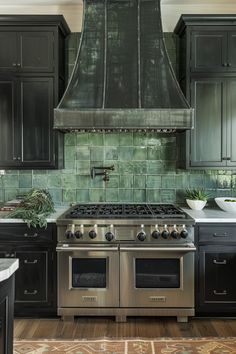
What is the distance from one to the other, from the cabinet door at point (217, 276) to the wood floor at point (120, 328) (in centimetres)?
19

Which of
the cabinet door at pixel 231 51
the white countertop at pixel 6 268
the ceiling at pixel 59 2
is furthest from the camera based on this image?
the ceiling at pixel 59 2

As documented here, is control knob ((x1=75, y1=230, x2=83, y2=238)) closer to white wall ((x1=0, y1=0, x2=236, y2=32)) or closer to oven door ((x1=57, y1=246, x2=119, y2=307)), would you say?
oven door ((x1=57, y1=246, x2=119, y2=307))

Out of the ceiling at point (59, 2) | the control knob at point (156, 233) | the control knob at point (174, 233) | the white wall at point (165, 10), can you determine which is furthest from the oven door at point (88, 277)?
the ceiling at point (59, 2)

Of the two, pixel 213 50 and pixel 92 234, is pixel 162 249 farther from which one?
pixel 213 50

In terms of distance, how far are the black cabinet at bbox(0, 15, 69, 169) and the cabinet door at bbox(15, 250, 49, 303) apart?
2.89 ft

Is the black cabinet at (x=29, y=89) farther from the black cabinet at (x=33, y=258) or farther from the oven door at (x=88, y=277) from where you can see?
the oven door at (x=88, y=277)

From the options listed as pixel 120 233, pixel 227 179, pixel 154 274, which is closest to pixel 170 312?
pixel 154 274

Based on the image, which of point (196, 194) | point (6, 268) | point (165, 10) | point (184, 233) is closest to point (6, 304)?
point (6, 268)

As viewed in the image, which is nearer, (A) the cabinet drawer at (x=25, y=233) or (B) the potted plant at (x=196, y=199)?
(A) the cabinet drawer at (x=25, y=233)

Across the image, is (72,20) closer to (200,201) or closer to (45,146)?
(45,146)

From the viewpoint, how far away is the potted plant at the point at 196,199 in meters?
3.57

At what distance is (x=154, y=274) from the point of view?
311 centimetres

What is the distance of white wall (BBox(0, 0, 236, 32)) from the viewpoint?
3838 mm

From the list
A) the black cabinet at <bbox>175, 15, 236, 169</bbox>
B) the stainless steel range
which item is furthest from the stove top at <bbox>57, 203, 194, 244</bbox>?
the black cabinet at <bbox>175, 15, 236, 169</bbox>
